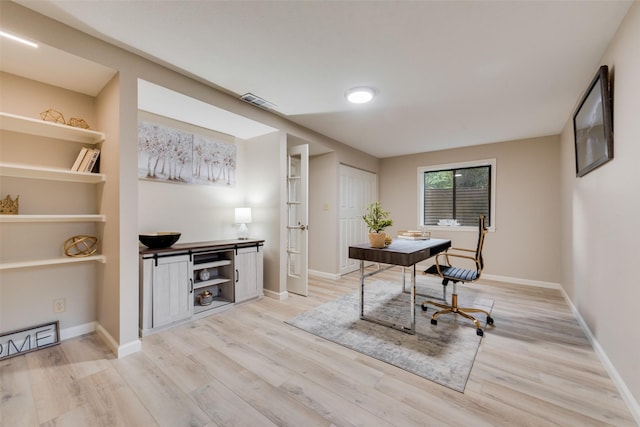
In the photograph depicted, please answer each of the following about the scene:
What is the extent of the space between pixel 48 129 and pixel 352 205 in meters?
4.09

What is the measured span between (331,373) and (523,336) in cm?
191

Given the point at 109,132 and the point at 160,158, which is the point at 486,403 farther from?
the point at 160,158

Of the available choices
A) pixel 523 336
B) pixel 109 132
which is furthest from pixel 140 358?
pixel 523 336

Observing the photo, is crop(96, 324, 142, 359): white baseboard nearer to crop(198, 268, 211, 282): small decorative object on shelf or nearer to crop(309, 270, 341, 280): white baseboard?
crop(198, 268, 211, 282): small decorative object on shelf

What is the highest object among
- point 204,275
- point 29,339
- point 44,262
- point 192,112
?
point 192,112

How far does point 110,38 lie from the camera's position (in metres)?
1.91

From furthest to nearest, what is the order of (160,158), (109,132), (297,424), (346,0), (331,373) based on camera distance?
(160,158), (109,132), (331,373), (346,0), (297,424)

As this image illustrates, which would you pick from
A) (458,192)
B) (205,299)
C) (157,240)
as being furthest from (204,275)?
(458,192)

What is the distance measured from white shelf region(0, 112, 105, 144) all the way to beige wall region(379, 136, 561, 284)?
5164 mm

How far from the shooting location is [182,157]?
10.1ft

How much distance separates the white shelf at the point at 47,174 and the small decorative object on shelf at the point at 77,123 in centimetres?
42

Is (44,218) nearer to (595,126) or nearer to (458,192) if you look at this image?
(595,126)

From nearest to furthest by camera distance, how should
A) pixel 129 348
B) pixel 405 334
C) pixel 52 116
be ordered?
1. pixel 129 348
2. pixel 52 116
3. pixel 405 334

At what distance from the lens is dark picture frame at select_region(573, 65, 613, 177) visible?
1.79m
